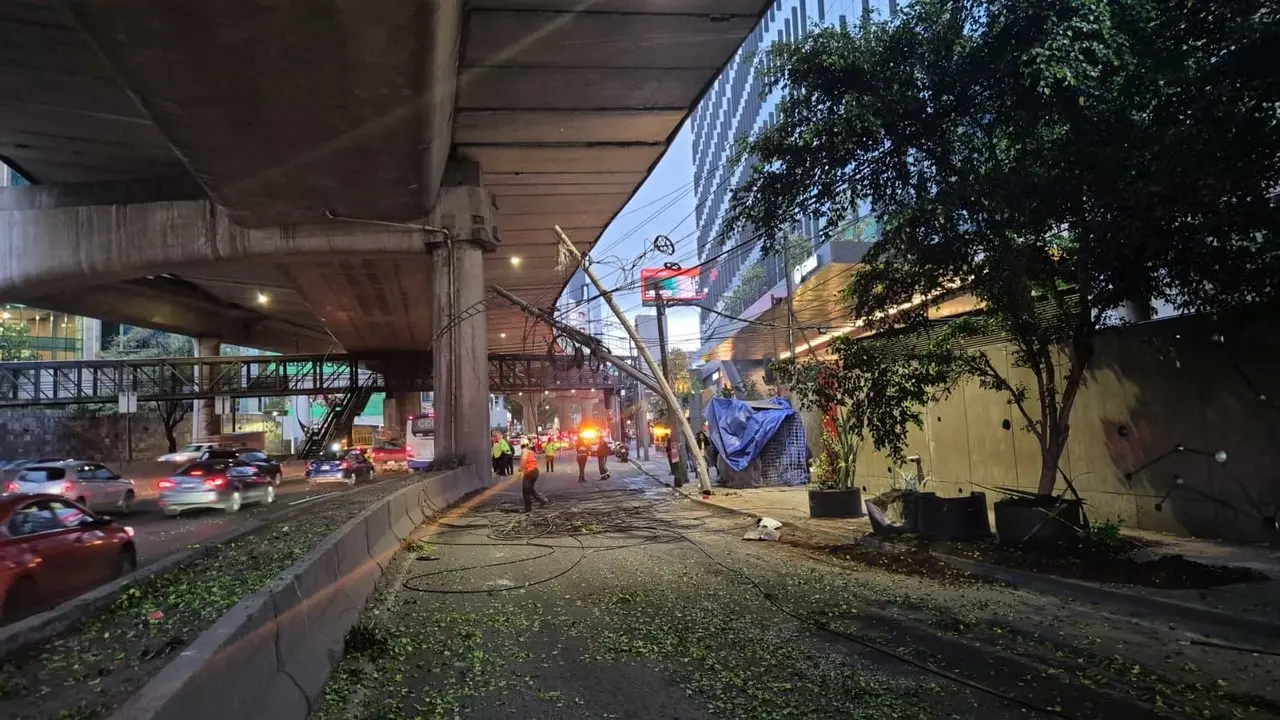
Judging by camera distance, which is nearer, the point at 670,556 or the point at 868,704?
the point at 868,704

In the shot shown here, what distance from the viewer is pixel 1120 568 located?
8.04 meters

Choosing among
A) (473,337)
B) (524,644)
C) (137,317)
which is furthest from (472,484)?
(137,317)

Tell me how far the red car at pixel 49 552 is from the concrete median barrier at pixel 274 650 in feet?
9.77

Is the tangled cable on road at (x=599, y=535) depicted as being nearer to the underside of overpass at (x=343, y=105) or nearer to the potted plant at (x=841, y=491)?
the potted plant at (x=841, y=491)

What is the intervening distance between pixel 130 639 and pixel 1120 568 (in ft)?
28.7

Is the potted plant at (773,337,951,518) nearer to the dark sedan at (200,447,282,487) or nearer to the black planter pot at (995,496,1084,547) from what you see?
the black planter pot at (995,496,1084,547)

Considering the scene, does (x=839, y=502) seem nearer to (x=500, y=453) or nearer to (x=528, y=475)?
(x=528, y=475)

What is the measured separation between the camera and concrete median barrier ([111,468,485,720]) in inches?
117

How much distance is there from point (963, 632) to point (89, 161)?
2454 cm

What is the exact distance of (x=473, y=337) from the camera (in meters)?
23.2

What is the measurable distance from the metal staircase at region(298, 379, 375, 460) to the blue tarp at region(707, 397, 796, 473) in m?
A: 29.8

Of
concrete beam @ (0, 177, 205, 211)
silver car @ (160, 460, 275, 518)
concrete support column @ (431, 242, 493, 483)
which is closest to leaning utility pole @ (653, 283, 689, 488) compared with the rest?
concrete support column @ (431, 242, 493, 483)

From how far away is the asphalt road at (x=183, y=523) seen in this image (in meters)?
13.2

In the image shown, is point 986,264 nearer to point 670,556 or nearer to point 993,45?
point 993,45
